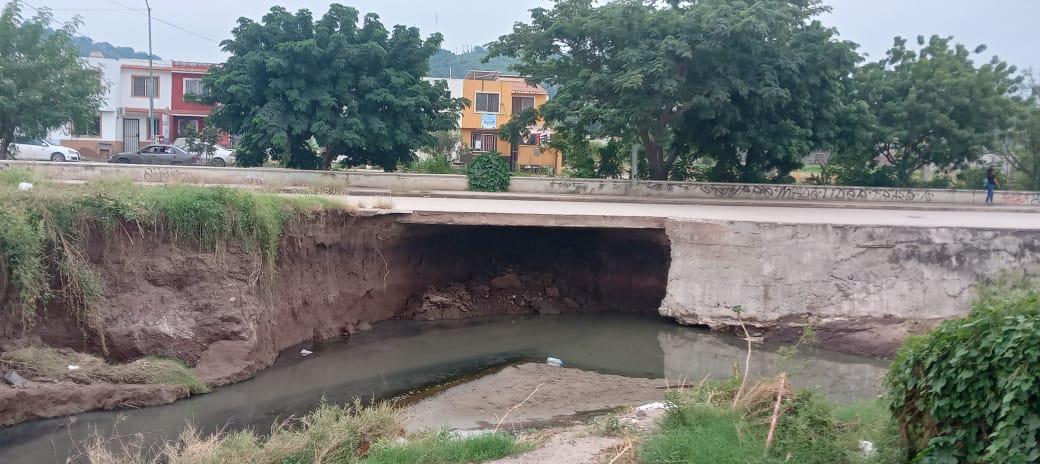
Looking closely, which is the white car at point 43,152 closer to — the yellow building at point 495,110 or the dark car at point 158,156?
the dark car at point 158,156

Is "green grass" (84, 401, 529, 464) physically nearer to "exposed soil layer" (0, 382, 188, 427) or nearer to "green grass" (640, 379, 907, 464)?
"green grass" (640, 379, 907, 464)

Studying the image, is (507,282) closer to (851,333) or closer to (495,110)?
(851,333)

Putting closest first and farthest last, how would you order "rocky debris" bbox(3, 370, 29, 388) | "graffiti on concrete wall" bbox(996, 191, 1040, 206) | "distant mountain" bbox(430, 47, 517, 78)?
"rocky debris" bbox(3, 370, 29, 388) → "graffiti on concrete wall" bbox(996, 191, 1040, 206) → "distant mountain" bbox(430, 47, 517, 78)

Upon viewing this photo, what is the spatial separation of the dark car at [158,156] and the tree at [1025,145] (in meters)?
29.8

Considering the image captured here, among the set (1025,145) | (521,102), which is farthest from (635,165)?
(521,102)

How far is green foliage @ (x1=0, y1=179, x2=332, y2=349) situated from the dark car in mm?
18954

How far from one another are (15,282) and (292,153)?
14.9m

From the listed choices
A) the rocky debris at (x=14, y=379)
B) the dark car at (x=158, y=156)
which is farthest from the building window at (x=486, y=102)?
the rocky debris at (x=14, y=379)

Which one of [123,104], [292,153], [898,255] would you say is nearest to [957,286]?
[898,255]

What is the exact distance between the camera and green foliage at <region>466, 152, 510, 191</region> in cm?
2597

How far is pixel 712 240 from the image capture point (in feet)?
56.0

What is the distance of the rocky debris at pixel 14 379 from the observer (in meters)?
10.8

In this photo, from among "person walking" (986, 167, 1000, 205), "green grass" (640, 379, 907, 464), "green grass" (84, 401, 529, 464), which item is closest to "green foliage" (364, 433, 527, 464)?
"green grass" (84, 401, 529, 464)

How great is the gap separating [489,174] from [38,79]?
43.1ft
